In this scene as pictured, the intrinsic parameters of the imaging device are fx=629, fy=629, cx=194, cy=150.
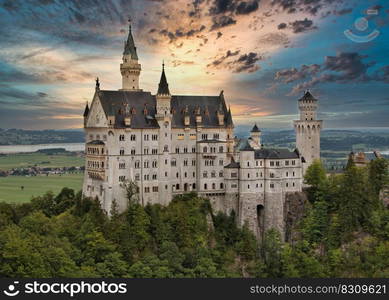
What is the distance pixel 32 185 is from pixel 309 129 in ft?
218

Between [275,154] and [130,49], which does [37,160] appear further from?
[275,154]

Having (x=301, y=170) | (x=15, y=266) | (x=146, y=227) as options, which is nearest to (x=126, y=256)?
(x=146, y=227)

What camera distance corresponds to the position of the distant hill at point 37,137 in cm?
16962

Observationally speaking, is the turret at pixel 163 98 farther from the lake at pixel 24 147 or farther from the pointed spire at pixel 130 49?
the lake at pixel 24 147

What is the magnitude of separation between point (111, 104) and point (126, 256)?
2356cm

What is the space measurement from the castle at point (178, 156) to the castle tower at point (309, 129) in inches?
244

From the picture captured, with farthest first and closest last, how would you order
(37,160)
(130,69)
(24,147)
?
(37,160) < (24,147) < (130,69)

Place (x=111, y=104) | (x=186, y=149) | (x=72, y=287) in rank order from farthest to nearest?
(x=186, y=149)
(x=111, y=104)
(x=72, y=287)

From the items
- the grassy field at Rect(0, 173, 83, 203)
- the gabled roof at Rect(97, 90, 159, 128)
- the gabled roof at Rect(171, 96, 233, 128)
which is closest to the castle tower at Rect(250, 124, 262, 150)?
the gabled roof at Rect(171, 96, 233, 128)

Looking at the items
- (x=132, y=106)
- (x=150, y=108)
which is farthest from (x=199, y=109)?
(x=132, y=106)

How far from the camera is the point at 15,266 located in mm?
77938

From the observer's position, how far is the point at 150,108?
334 ft

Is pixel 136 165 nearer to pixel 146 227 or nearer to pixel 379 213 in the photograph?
pixel 146 227

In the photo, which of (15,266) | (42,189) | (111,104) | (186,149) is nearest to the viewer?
(15,266)
